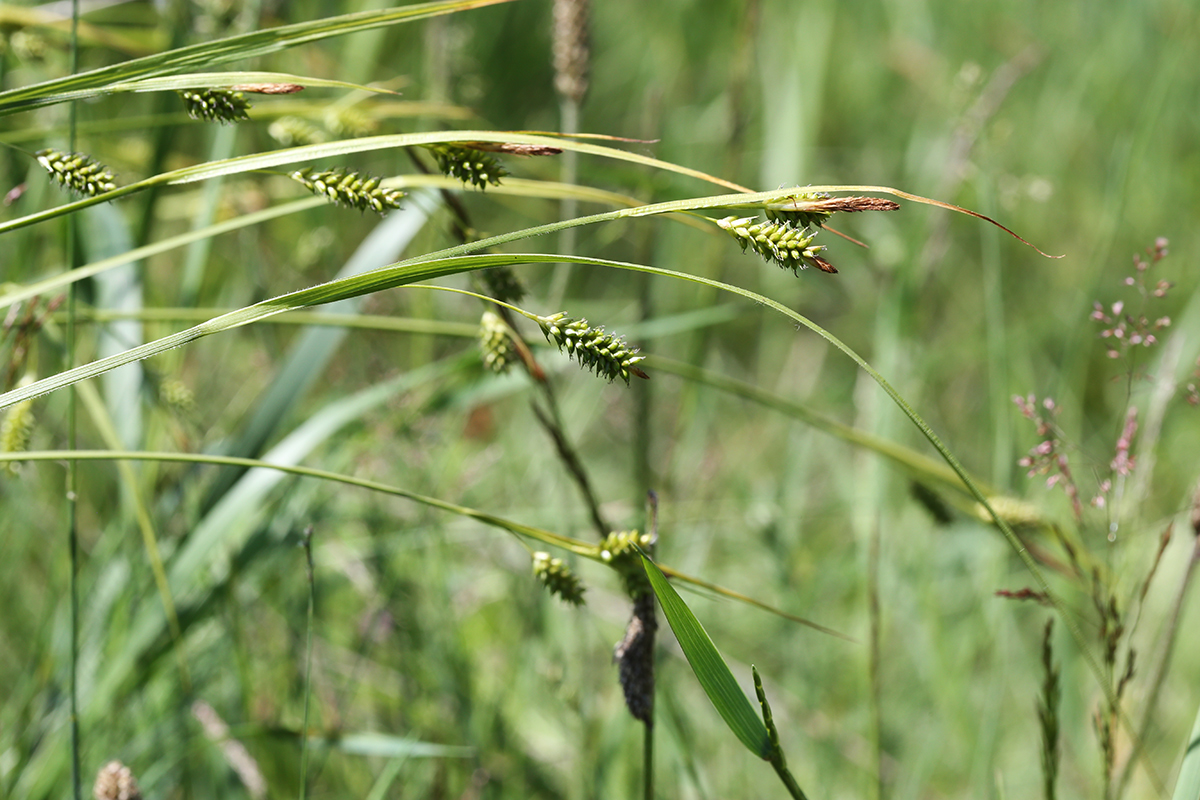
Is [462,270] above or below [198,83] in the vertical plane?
below

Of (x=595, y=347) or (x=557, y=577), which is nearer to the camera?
(x=595, y=347)

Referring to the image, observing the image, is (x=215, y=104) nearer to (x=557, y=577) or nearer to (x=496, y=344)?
(x=496, y=344)

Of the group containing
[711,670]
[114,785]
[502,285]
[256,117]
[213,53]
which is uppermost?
[256,117]

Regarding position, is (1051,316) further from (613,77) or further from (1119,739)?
(613,77)

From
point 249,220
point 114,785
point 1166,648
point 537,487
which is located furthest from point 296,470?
point 537,487

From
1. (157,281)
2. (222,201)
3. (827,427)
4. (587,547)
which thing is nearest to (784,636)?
(827,427)

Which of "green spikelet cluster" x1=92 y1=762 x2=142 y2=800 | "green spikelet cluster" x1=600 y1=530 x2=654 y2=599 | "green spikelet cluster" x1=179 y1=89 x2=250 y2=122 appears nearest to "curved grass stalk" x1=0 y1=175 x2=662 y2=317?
"green spikelet cluster" x1=179 y1=89 x2=250 y2=122
